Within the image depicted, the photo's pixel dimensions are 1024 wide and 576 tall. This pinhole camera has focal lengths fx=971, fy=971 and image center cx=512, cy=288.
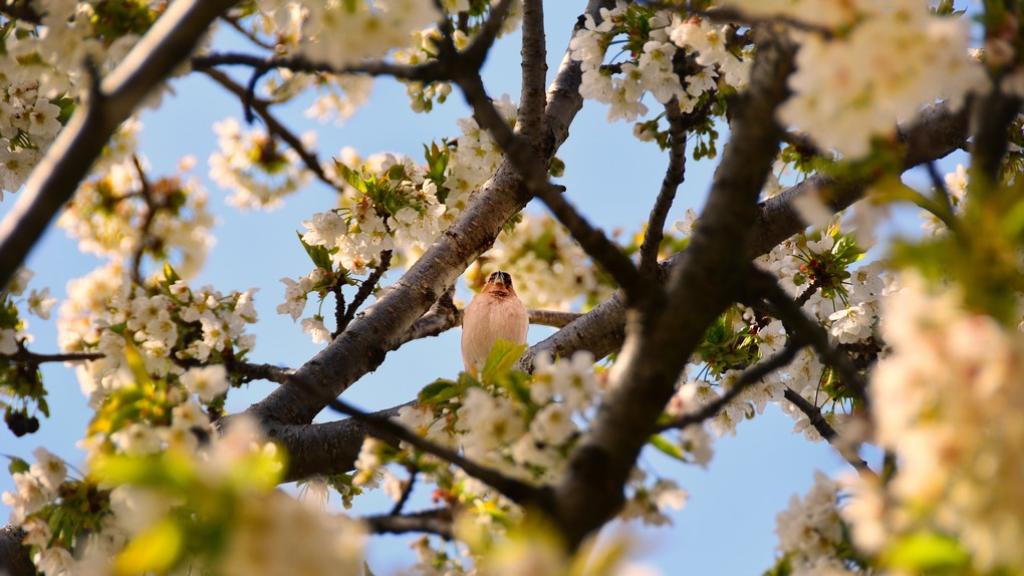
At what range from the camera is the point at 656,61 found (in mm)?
3273

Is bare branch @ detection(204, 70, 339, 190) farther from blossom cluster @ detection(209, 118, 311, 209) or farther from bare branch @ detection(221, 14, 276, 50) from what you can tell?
blossom cluster @ detection(209, 118, 311, 209)

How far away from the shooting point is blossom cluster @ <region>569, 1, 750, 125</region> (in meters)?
3.13

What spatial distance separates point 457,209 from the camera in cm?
492

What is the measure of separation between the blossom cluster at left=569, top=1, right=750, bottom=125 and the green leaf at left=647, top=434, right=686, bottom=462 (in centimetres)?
162

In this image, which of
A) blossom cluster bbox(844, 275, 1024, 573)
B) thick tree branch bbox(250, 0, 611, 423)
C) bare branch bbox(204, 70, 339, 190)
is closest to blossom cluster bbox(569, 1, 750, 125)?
thick tree branch bbox(250, 0, 611, 423)

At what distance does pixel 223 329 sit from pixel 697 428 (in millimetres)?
2078

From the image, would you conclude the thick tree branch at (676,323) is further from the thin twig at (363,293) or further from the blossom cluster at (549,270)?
the blossom cluster at (549,270)

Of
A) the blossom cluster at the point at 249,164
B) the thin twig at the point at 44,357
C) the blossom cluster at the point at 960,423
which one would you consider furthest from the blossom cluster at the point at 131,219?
the blossom cluster at the point at 960,423

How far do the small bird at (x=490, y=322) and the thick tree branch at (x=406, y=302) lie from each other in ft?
2.24

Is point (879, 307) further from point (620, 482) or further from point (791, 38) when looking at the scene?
point (620, 482)

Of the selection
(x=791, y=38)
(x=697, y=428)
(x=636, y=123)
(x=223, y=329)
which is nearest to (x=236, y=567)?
(x=697, y=428)

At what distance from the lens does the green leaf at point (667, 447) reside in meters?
1.84

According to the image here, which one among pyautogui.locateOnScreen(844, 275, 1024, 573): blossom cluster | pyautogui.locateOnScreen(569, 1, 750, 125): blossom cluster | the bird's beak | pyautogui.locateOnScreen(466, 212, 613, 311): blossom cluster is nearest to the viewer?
pyautogui.locateOnScreen(844, 275, 1024, 573): blossom cluster

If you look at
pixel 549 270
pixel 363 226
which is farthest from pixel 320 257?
pixel 549 270
